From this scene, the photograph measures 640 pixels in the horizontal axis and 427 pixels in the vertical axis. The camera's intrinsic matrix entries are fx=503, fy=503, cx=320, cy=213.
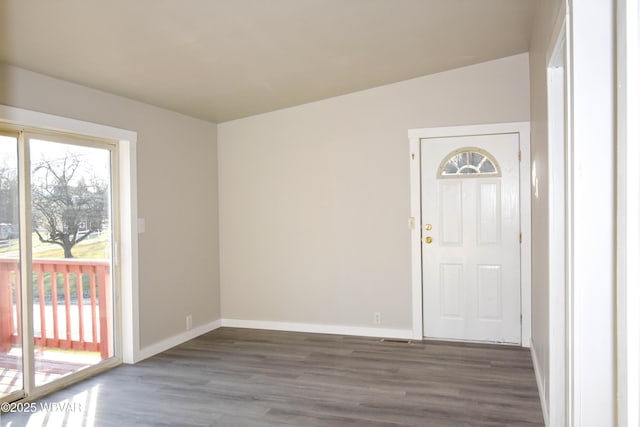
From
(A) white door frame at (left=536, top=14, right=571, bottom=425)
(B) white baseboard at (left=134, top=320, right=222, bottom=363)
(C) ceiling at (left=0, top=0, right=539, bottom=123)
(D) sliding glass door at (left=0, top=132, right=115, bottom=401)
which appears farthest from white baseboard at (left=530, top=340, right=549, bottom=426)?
(D) sliding glass door at (left=0, top=132, right=115, bottom=401)

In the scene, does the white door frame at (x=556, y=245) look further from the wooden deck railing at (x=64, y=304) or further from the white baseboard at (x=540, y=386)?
the wooden deck railing at (x=64, y=304)

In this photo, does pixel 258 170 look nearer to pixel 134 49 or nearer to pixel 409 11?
pixel 134 49

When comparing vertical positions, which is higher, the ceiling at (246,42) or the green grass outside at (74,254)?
the ceiling at (246,42)

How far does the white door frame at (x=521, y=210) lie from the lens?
14.9 ft

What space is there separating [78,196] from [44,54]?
1.18m

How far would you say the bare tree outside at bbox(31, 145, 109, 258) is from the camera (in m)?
3.59

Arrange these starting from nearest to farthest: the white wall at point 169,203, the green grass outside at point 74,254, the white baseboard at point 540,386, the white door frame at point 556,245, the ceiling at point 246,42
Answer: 1. the white door frame at point 556,245
2. the ceiling at point 246,42
3. the white baseboard at point 540,386
4. the green grass outside at point 74,254
5. the white wall at point 169,203

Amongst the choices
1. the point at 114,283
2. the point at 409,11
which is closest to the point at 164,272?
the point at 114,283

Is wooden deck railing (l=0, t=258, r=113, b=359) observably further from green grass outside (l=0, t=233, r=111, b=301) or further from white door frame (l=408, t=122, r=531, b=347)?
white door frame (l=408, t=122, r=531, b=347)

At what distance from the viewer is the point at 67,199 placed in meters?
3.81

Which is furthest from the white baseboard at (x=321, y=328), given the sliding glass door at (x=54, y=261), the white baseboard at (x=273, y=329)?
the sliding glass door at (x=54, y=261)

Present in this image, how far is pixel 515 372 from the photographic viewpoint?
12.7ft

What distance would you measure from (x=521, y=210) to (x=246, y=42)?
2.85 m

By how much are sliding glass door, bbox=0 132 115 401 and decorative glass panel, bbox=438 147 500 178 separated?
302cm
